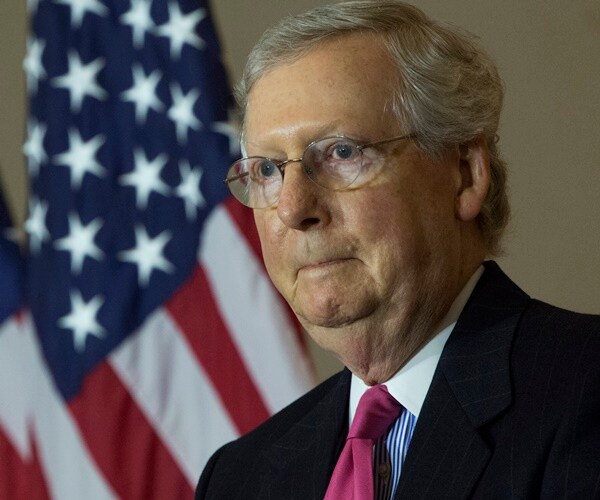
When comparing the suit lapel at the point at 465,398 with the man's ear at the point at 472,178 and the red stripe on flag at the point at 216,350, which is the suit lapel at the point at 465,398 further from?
the red stripe on flag at the point at 216,350

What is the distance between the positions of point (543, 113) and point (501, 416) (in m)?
2.27

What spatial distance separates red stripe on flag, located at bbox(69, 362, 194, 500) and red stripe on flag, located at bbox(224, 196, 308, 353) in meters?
0.56

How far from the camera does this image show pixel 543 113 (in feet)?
12.2

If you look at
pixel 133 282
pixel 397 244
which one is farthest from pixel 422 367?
pixel 133 282

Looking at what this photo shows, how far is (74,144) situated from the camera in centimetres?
342

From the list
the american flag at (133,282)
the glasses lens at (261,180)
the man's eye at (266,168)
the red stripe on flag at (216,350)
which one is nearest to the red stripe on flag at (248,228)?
the american flag at (133,282)

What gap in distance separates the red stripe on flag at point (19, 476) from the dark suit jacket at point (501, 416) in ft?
4.90

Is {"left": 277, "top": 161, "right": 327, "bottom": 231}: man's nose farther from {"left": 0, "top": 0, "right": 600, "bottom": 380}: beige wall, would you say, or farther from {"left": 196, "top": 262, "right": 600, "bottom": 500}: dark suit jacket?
{"left": 0, "top": 0, "right": 600, "bottom": 380}: beige wall

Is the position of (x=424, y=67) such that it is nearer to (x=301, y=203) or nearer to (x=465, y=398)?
(x=301, y=203)

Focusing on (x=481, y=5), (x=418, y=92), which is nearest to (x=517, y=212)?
(x=481, y=5)

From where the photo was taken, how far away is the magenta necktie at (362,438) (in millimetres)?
1765

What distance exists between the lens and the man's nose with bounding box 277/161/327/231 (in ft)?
5.69

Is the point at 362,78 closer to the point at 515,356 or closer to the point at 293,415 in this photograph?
the point at 515,356

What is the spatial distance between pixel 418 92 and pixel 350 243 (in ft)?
0.98
